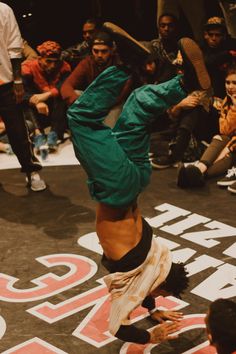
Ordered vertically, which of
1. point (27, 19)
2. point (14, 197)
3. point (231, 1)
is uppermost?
point (231, 1)

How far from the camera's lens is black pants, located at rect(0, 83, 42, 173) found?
4.64 metres

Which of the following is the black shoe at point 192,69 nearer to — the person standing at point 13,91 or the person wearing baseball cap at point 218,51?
the person standing at point 13,91

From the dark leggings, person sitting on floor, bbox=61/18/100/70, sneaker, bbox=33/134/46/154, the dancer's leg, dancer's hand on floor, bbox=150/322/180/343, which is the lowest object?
sneaker, bbox=33/134/46/154

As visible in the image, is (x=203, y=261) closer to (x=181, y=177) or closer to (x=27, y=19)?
(x=181, y=177)

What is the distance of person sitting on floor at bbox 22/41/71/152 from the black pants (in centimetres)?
95

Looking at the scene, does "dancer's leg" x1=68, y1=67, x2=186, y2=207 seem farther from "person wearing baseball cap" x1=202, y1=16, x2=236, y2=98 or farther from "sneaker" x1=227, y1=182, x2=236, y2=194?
"person wearing baseball cap" x1=202, y1=16, x2=236, y2=98

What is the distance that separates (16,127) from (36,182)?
446 mm

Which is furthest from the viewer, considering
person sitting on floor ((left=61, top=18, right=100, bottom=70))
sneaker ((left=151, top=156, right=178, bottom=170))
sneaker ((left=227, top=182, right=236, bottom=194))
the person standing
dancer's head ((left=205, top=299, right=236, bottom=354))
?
person sitting on floor ((left=61, top=18, right=100, bottom=70))

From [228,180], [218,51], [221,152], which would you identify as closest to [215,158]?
[221,152]

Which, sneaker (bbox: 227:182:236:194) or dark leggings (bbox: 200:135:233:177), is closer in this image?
sneaker (bbox: 227:182:236:194)

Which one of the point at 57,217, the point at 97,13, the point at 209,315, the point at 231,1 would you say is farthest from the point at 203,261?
the point at 97,13

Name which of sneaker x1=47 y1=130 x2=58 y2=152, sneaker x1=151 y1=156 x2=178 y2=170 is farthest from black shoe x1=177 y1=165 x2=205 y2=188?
sneaker x1=47 y1=130 x2=58 y2=152

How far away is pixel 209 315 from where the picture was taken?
2422 mm

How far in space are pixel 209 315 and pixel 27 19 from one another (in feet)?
16.6
